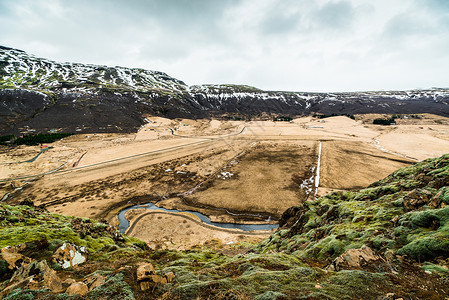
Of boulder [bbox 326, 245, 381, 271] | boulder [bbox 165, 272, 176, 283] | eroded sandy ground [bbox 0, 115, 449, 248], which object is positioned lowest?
eroded sandy ground [bbox 0, 115, 449, 248]

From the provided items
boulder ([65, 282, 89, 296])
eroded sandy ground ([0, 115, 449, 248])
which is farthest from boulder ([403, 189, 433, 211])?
eroded sandy ground ([0, 115, 449, 248])

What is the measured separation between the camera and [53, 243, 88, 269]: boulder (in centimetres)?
787

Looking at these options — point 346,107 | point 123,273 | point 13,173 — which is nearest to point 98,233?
point 123,273

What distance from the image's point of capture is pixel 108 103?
10575 centimetres

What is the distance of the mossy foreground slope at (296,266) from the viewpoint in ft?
16.8

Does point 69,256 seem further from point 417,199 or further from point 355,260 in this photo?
point 417,199

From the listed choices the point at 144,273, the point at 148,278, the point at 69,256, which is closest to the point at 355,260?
the point at 148,278

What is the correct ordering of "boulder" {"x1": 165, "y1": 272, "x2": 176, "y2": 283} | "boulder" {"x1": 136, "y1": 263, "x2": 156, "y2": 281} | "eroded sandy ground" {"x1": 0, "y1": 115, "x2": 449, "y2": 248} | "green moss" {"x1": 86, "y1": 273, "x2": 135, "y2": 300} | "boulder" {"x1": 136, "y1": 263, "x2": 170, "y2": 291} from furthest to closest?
"eroded sandy ground" {"x1": 0, "y1": 115, "x2": 449, "y2": 248} → "boulder" {"x1": 165, "y1": 272, "x2": 176, "y2": 283} → "boulder" {"x1": 136, "y1": 263, "x2": 156, "y2": 281} → "boulder" {"x1": 136, "y1": 263, "x2": 170, "y2": 291} → "green moss" {"x1": 86, "y1": 273, "x2": 135, "y2": 300}

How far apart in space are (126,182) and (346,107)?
18577cm

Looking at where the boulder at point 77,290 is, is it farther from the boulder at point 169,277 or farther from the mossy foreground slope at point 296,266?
the boulder at point 169,277

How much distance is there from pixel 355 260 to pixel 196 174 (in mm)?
37994

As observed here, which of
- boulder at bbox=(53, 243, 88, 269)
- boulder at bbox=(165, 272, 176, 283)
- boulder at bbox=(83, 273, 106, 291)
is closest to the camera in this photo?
boulder at bbox=(83, 273, 106, 291)

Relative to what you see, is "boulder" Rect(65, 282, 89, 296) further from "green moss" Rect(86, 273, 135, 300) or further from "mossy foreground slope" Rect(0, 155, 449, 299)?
"green moss" Rect(86, 273, 135, 300)

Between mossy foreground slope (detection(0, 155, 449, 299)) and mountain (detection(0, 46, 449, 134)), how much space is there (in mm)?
87161
